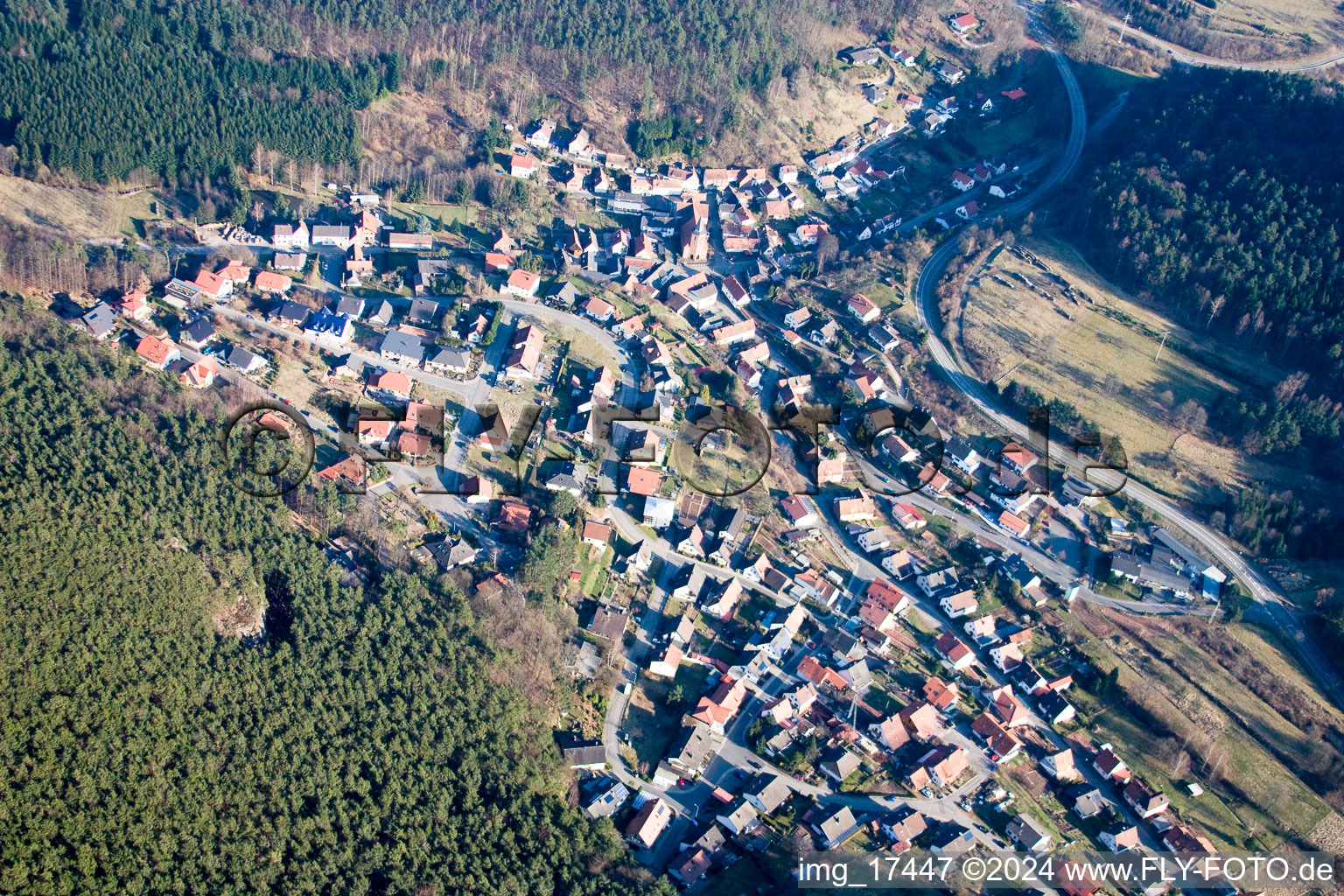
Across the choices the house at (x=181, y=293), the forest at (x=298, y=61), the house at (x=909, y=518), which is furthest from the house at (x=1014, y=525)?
the house at (x=181, y=293)

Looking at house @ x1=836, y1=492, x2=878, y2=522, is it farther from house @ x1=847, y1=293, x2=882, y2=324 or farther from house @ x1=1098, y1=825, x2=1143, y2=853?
house @ x1=1098, y1=825, x2=1143, y2=853

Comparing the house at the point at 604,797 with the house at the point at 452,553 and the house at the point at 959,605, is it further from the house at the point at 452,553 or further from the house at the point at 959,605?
the house at the point at 959,605

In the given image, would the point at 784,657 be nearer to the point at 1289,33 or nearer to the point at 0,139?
the point at 0,139

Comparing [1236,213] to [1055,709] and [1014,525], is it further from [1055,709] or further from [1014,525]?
[1055,709]

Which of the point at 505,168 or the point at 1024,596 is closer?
the point at 1024,596

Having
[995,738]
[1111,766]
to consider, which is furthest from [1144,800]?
[995,738]

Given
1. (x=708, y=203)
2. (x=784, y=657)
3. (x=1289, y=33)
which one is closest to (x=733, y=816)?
(x=784, y=657)
